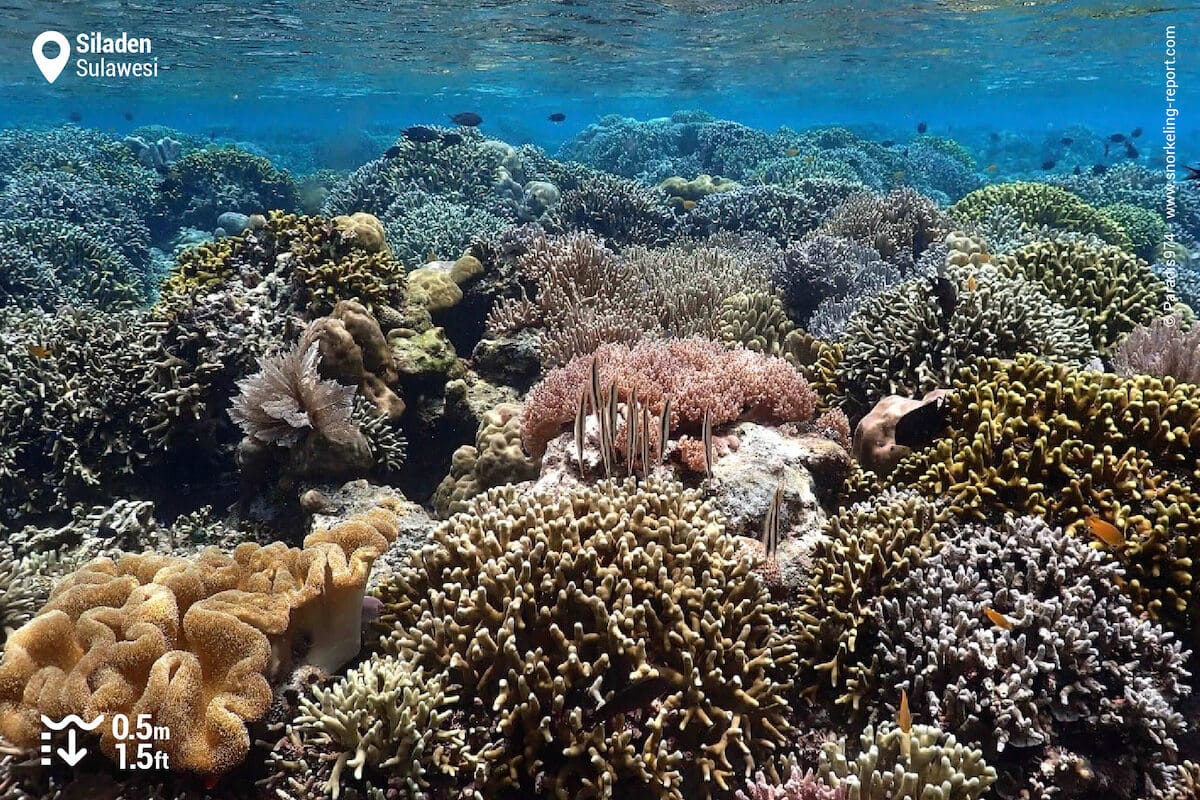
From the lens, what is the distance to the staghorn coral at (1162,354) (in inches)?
195

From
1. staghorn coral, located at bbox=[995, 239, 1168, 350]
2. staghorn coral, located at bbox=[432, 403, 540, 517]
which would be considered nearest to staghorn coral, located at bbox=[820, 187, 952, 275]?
staghorn coral, located at bbox=[995, 239, 1168, 350]

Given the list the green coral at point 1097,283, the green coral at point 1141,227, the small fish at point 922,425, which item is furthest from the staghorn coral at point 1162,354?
the green coral at point 1141,227

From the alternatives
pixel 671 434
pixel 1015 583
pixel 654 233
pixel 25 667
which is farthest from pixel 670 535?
pixel 654 233

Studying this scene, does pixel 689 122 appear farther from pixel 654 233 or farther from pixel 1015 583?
pixel 1015 583

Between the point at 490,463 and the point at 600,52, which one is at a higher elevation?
the point at 600,52

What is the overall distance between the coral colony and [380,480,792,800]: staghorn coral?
22mm

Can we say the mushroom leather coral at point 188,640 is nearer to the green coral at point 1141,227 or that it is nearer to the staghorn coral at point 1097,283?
the staghorn coral at point 1097,283

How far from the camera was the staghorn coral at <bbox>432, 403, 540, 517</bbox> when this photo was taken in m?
5.67

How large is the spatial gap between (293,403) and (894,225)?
9804 millimetres

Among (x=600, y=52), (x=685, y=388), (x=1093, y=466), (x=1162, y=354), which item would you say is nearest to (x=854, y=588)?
(x=1093, y=466)

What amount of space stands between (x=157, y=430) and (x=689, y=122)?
1114 inches

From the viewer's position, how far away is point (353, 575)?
329cm

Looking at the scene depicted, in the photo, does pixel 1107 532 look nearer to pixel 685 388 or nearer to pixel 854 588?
pixel 854 588

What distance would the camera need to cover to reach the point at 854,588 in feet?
12.0
